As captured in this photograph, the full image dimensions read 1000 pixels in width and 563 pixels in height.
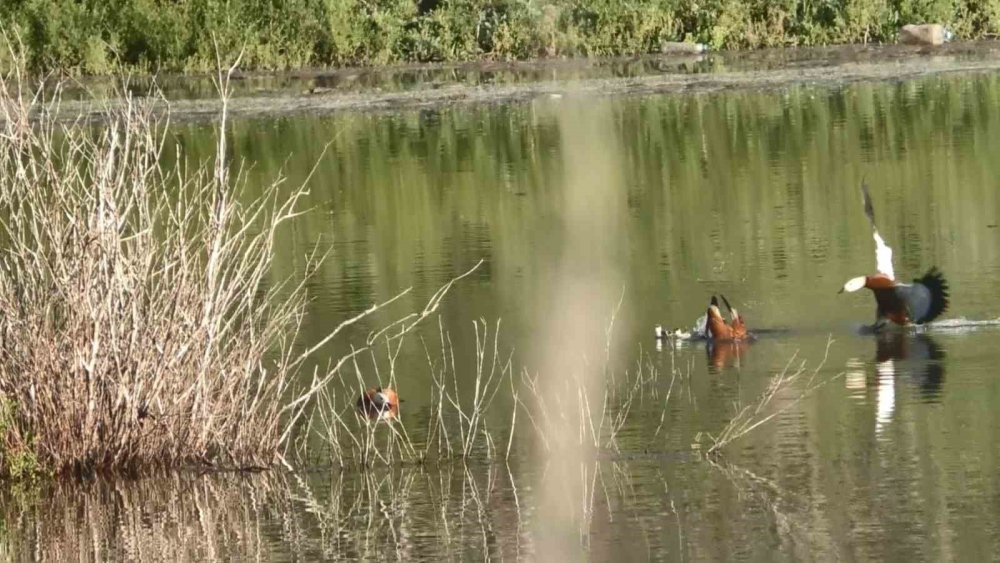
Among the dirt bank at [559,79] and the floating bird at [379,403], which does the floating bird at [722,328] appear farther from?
the dirt bank at [559,79]

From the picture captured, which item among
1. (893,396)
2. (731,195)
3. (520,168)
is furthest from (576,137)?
(893,396)

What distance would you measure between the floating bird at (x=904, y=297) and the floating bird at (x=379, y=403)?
3.06 meters

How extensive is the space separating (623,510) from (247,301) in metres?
1.88

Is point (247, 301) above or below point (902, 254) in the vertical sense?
above

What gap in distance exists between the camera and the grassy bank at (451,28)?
3494 centimetres

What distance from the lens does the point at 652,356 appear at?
460 inches

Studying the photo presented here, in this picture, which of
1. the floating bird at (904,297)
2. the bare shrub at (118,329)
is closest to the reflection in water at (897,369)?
the floating bird at (904,297)

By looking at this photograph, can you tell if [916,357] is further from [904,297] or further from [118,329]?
[118,329]

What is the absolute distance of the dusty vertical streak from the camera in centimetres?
857

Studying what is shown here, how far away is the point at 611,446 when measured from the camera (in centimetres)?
953

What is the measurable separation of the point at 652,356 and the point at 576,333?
3.25 feet

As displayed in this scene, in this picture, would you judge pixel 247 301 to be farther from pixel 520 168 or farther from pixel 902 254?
pixel 520 168

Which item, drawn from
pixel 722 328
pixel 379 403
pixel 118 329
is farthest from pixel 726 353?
pixel 118 329

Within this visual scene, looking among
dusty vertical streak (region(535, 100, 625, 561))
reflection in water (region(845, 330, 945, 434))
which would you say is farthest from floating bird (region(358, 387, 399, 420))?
reflection in water (region(845, 330, 945, 434))
